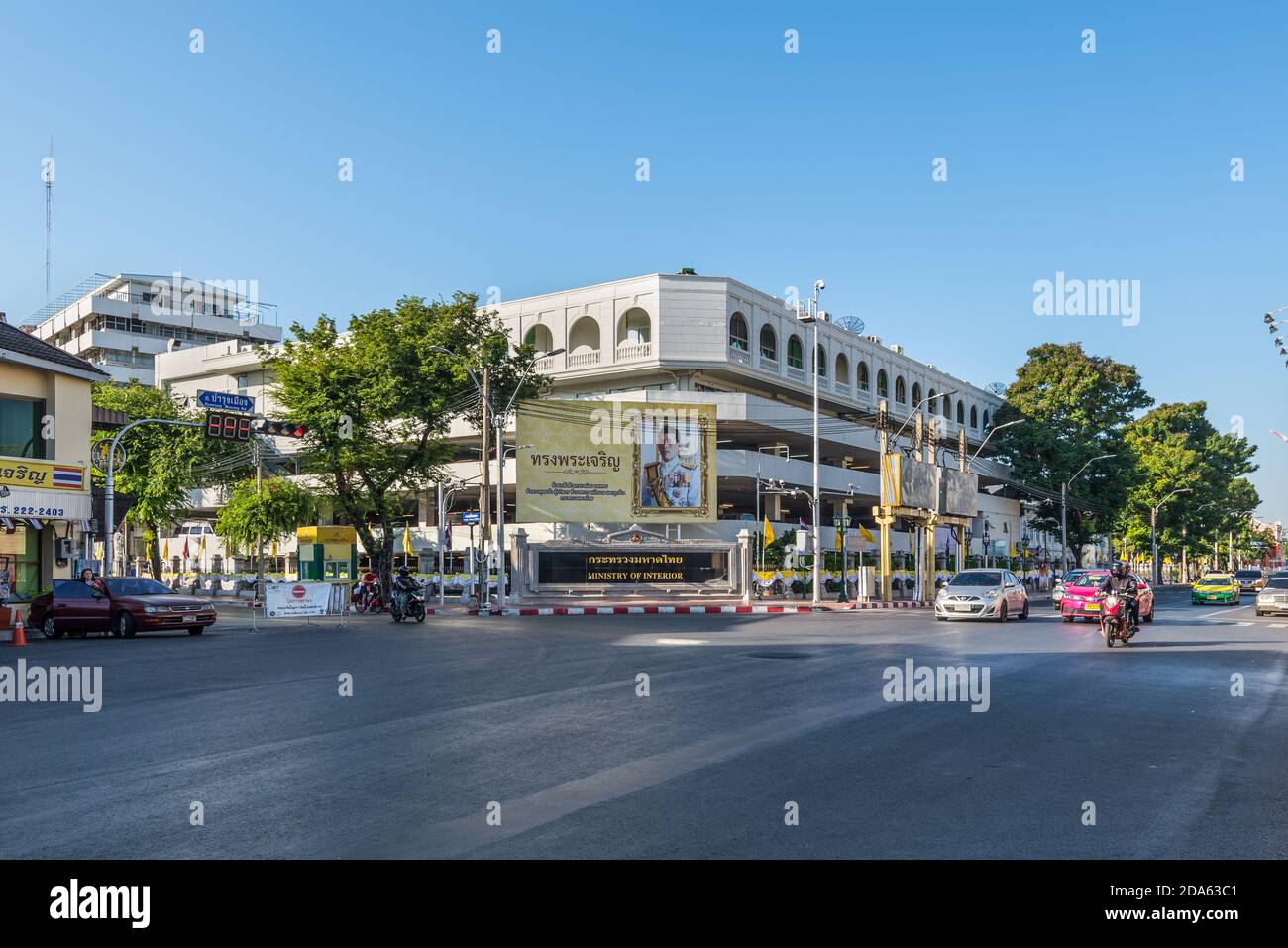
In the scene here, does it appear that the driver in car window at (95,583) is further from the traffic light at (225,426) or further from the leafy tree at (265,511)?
the leafy tree at (265,511)

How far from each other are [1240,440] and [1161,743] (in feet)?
323

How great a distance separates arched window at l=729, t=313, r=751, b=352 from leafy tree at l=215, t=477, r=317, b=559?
24330 mm

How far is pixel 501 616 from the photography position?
35094mm

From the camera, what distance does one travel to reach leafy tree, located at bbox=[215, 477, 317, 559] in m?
51.1

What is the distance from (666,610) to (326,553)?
15.0m

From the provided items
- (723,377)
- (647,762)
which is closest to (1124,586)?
(647,762)

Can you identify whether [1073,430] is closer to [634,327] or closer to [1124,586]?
[634,327]

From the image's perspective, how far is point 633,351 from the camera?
57656 millimetres

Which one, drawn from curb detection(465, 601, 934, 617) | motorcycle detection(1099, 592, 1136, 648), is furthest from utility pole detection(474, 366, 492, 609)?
motorcycle detection(1099, 592, 1136, 648)

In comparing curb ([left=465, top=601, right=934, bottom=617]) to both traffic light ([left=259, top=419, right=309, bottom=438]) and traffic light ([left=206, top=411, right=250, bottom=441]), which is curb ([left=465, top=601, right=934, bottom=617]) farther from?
traffic light ([left=206, top=411, right=250, bottom=441])

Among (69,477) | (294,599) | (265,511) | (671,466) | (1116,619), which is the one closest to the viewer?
(1116,619)

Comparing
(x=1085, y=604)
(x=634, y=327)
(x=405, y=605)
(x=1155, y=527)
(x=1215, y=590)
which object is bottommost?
(x=1215, y=590)

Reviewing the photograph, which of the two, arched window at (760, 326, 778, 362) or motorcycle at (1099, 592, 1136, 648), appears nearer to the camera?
motorcycle at (1099, 592, 1136, 648)

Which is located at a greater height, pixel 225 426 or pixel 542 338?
pixel 542 338
